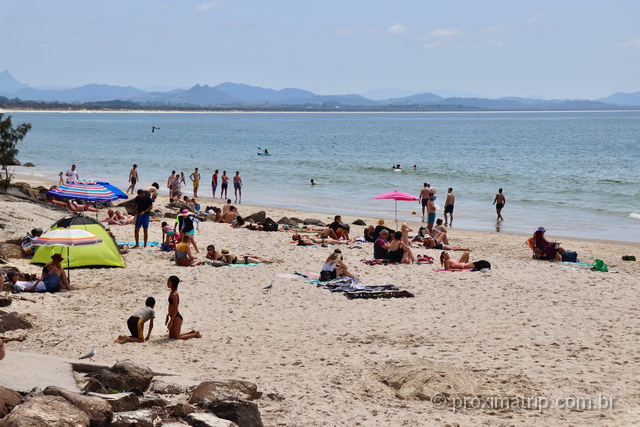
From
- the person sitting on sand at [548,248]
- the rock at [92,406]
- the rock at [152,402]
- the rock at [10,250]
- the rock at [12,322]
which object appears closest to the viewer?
the rock at [92,406]

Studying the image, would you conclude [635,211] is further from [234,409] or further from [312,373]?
[234,409]

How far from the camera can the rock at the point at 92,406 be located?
6133 millimetres

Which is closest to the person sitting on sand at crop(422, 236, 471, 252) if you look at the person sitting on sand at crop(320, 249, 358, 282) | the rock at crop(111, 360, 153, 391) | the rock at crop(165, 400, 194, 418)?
the person sitting on sand at crop(320, 249, 358, 282)

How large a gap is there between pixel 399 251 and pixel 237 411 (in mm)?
9538

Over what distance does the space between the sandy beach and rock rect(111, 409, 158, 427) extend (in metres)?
1.30

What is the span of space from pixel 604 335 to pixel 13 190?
16.7m

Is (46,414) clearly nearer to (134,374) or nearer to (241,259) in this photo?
(134,374)

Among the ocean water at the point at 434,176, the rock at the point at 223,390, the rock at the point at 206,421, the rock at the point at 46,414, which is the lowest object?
the ocean water at the point at 434,176

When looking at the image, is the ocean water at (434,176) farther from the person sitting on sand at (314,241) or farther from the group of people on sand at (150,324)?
the group of people on sand at (150,324)

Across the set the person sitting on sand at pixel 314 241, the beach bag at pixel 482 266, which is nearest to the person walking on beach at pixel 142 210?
the person sitting on sand at pixel 314 241

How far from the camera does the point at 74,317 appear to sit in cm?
1106

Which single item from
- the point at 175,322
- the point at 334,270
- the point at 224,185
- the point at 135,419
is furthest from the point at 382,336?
the point at 224,185

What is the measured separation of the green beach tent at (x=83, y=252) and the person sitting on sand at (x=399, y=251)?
5544 millimetres

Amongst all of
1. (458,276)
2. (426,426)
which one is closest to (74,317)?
(426,426)
